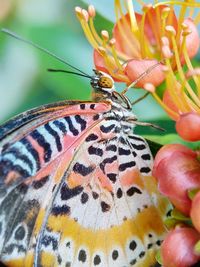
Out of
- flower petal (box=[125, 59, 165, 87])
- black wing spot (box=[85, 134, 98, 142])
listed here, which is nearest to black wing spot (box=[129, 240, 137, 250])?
black wing spot (box=[85, 134, 98, 142])

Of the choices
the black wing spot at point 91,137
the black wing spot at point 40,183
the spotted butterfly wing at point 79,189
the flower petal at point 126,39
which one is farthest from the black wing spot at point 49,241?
the flower petal at point 126,39

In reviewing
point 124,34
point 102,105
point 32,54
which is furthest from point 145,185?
point 32,54

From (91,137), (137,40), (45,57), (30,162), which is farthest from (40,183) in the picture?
(45,57)

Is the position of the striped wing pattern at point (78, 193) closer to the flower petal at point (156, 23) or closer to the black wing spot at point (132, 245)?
the black wing spot at point (132, 245)

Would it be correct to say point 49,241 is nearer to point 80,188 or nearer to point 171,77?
point 80,188

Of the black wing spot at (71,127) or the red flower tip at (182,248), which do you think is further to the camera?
the black wing spot at (71,127)

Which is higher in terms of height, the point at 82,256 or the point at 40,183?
the point at 40,183
